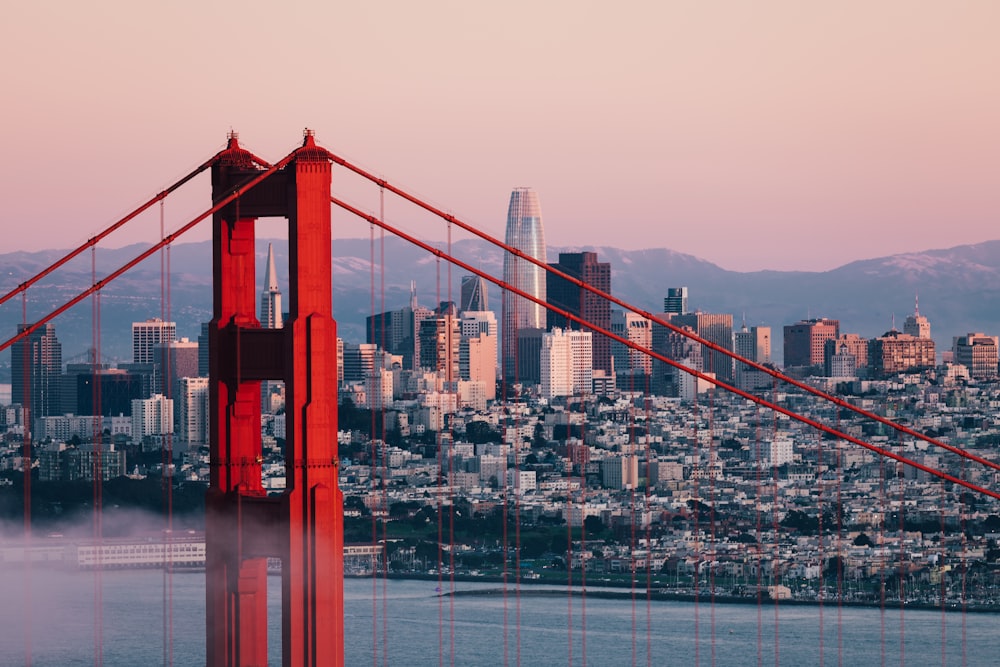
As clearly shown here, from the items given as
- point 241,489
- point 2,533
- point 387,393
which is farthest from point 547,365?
point 241,489

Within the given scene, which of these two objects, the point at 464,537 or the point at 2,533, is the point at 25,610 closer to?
the point at 2,533

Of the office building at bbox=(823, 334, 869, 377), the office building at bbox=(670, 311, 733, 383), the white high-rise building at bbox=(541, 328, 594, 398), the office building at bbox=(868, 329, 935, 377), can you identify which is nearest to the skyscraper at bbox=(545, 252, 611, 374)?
the white high-rise building at bbox=(541, 328, 594, 398)

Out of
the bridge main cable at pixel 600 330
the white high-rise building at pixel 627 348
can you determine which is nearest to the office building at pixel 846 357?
the white high-rise building at pixel 627 348

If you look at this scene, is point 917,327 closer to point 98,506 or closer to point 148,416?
point 148,416

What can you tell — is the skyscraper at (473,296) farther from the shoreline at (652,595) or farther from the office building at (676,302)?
the shoreline at (652,595)

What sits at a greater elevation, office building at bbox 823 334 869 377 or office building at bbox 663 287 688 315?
office building at bbox 663 287 688 315

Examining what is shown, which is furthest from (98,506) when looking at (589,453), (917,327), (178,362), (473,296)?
(917,327)

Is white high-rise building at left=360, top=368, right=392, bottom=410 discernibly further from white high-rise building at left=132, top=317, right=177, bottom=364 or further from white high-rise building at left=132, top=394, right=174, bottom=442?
white high-rise building at left=132, top=317, right=177, bottom=364
